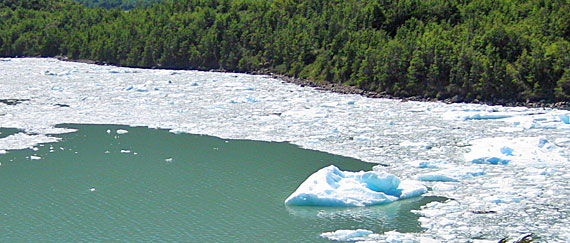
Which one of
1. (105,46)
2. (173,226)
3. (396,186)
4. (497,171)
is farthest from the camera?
(105,46)

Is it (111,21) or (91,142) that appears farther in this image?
(111,21)

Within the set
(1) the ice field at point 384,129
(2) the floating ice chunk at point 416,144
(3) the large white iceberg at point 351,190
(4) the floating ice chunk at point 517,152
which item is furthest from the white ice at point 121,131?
(4) the floating ice chunk at point 517,152

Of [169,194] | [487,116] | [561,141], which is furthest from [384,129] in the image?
[169,194]

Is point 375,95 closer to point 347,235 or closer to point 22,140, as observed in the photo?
point 22,140

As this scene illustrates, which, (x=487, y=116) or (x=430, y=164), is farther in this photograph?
(x=487, y=116)

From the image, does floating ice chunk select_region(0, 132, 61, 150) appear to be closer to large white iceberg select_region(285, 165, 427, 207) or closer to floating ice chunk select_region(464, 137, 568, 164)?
large white iceberg select_region(285, 165, 427, 207)

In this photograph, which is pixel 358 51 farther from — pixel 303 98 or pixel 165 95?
pixel 165 95

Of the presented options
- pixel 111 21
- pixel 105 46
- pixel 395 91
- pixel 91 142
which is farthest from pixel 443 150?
pixel 111 21
